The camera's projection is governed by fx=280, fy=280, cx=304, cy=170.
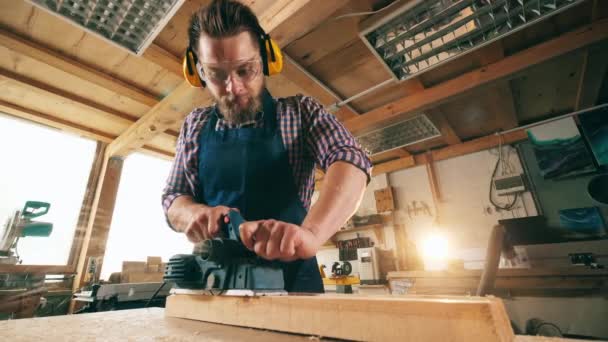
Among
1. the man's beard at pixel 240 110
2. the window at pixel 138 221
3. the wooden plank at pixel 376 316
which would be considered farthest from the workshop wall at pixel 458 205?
the wooden plank at pixel 376 316

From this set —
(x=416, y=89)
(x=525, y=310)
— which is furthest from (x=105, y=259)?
(x=525, y=310)

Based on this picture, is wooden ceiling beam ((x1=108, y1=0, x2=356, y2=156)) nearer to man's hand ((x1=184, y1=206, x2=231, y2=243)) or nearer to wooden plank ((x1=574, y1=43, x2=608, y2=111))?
man's hand ((x1=184, y1=206, x2=231, y2=243))

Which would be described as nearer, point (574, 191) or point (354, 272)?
point (574, 191)

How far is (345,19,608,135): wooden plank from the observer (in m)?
2.13

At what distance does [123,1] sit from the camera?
1.84m

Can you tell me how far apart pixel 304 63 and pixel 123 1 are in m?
1.41

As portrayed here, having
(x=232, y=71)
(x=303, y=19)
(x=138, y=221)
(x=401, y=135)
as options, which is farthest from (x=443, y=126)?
(x=138, y=221)

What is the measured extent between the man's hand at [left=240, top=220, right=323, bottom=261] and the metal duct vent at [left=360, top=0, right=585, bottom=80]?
1874 millimetres

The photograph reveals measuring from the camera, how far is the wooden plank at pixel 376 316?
42 centimetres

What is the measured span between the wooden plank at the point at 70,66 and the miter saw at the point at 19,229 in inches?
55.1

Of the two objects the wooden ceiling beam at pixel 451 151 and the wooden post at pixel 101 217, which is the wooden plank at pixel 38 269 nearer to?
the wooden post at pixel 101 217

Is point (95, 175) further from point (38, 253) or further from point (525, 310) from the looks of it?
point (525, 310)

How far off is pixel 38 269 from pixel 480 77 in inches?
192

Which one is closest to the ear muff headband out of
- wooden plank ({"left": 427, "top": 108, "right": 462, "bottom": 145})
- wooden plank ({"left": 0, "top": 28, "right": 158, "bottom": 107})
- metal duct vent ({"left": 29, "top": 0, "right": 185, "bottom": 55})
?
metal duct vent ({"left": 29, "top": 0, "right": 185, "bottom": 55})
